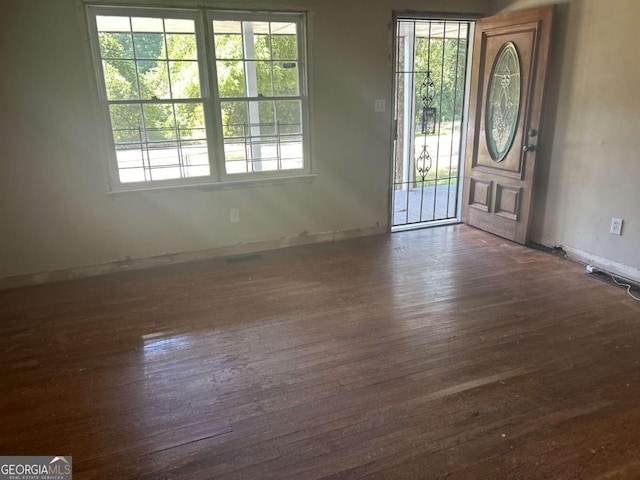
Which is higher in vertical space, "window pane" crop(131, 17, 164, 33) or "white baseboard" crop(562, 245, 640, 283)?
"window pane" crop(131, 17, 164, 33)

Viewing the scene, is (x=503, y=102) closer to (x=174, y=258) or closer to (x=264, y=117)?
(x=264, y=117)

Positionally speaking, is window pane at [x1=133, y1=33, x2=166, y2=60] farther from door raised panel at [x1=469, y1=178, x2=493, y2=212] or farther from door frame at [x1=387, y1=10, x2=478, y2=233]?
door raised panel at [x1=469, y1=178, x2=493, y2=212]

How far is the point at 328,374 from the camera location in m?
2.42

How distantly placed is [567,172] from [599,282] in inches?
39.8

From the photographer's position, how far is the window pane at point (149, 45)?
11.7 feet

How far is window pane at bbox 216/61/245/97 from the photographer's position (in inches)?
152

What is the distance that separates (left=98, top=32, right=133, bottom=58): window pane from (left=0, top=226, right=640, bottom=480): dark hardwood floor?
1756 millimetres

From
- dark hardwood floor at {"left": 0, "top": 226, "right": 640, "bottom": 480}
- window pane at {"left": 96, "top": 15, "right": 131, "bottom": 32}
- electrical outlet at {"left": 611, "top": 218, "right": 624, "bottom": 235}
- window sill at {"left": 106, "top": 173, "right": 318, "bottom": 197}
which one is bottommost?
dark hardwood floor at {"left": 0, "top": 226, "right": 640, "bottom": 480}

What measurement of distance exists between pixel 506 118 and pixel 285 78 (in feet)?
6.87

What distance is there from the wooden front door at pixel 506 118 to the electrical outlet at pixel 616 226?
0.72 m

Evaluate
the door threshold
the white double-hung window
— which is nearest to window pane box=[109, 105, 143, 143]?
the white double-hung window

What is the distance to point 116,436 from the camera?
6.60 feet

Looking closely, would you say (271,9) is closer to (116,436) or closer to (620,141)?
(620,141)

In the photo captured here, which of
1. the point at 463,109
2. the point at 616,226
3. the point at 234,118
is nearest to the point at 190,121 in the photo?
the point at 234,118
